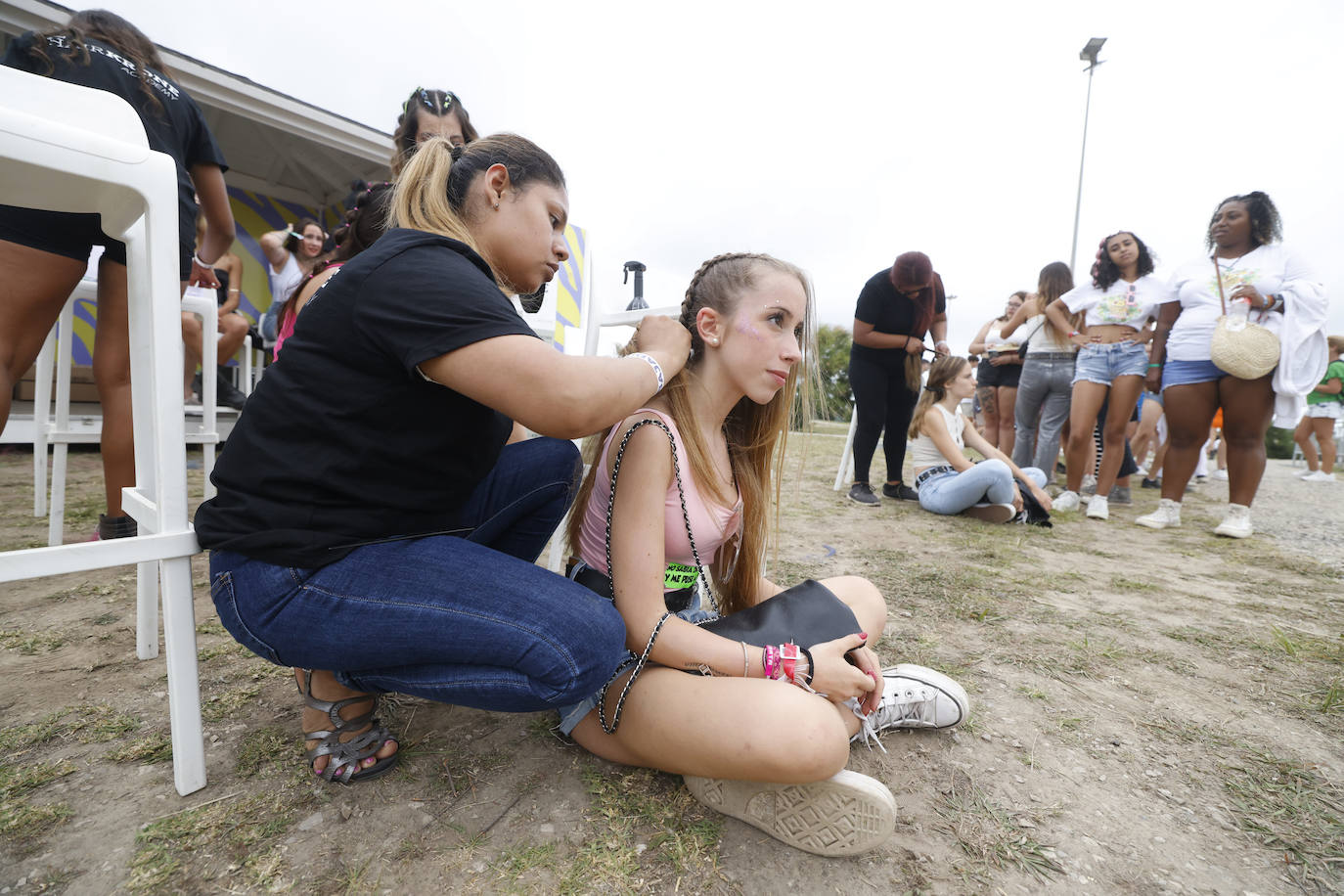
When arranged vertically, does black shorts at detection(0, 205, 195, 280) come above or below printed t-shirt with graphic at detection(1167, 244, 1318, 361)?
below


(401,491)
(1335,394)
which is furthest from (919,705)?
(1335,394)

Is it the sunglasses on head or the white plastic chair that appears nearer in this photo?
the white plastic chair

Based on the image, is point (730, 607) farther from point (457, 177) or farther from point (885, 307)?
point (885, 307)

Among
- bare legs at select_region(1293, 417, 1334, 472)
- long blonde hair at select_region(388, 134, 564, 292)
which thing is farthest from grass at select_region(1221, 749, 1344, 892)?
bare legs at select_region(1293, 417, 1334, 472)

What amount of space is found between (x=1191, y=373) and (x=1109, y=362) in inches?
19.5

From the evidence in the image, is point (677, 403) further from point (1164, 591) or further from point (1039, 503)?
point (1039, 503)

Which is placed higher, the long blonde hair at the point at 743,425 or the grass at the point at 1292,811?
the long blonde hair at the point at 743,425

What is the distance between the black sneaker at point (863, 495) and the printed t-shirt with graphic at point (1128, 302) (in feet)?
6.39

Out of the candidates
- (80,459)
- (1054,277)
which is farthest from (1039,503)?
(80,459)

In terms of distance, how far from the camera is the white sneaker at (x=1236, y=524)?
12.6 feet

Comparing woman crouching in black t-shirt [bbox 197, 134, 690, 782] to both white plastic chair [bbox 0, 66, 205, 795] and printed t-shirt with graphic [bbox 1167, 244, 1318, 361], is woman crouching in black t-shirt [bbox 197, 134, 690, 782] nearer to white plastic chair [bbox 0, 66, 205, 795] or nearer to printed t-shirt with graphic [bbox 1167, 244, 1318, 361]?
white plastic chair [bbox 0, 66, 205, 795]

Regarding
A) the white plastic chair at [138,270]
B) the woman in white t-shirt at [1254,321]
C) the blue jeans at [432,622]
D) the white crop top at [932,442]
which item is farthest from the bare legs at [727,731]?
the woman in white t-shirt at [1254,321]

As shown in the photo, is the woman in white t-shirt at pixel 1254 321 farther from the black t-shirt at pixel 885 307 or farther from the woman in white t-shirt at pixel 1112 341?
the black t-shirt at pixel 885 307

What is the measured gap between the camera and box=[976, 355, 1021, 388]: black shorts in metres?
5.77
